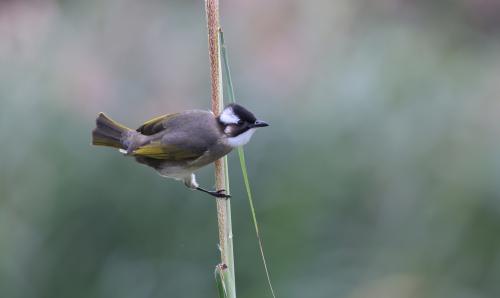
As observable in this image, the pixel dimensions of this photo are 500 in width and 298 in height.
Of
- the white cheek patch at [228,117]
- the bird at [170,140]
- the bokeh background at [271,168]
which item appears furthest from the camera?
the bokeh background at [271,168]

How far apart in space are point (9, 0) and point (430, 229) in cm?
280

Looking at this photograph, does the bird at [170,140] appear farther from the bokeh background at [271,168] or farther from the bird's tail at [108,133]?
the bokeh background at [271,168]

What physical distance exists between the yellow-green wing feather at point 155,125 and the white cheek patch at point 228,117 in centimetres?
27

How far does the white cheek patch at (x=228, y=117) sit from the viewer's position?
74.4 inches

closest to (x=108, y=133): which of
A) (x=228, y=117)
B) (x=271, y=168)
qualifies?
(x=228, y=117)

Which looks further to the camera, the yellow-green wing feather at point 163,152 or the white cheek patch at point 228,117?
the yellow-green wing feather at point 163,152

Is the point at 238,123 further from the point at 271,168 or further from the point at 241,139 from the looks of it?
the point at 271,168

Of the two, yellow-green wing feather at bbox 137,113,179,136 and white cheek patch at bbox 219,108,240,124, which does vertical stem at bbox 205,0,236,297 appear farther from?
yellow-green wing feather at bbox 137,113,179,136

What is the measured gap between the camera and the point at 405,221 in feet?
9.87

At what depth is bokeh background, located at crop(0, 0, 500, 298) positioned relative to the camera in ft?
9.66

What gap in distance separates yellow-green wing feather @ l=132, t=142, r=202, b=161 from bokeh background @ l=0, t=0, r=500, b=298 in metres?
0.74

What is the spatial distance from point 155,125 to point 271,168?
3.23 ft

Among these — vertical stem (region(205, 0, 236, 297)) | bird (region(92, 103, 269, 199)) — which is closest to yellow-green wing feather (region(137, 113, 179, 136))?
bird (region(92, 103, 269, 199))

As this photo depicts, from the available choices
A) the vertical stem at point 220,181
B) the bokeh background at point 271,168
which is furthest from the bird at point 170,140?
the bokeh background at point 271,168
